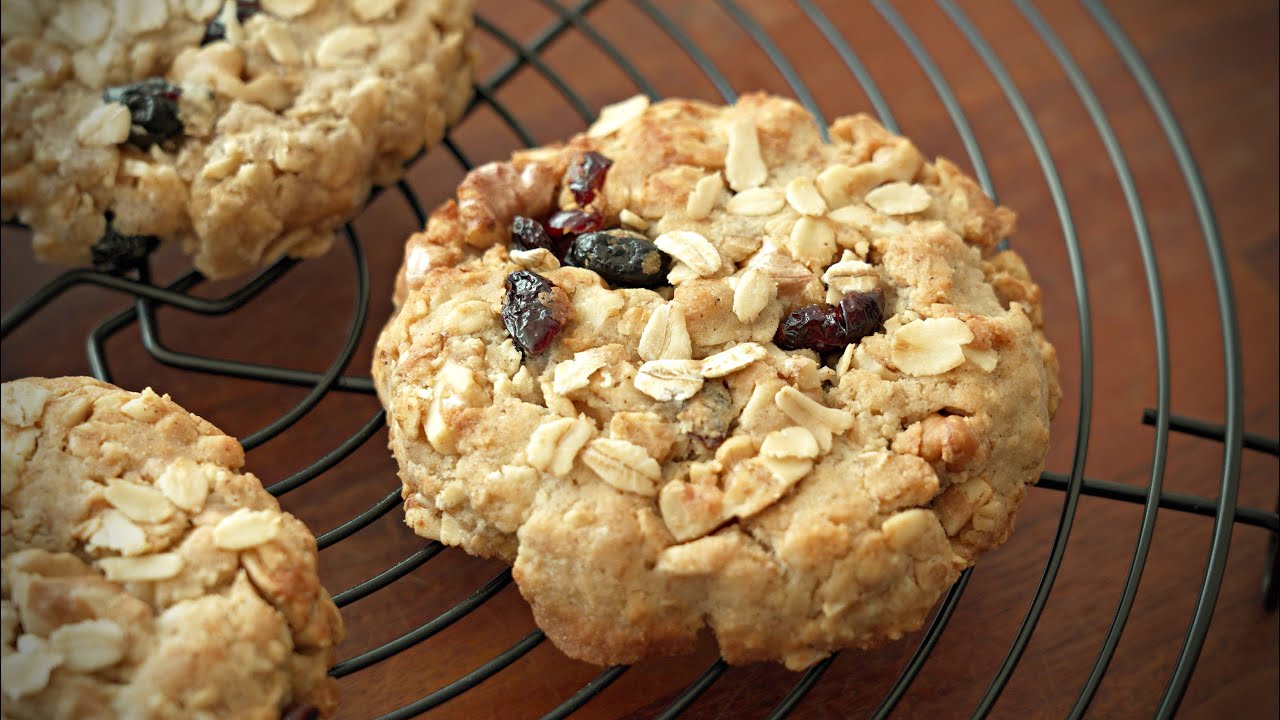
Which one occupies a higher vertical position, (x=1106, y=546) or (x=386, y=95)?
(x=386, y=95)

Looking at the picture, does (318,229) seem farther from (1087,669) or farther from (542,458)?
(1087,669)

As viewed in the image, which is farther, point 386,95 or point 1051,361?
point 386,95

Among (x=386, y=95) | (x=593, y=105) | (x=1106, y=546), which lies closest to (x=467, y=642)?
(x=386, y=95)

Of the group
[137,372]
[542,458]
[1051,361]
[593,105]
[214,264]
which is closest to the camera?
[542,458]

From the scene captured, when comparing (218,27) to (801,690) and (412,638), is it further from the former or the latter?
(801,690)

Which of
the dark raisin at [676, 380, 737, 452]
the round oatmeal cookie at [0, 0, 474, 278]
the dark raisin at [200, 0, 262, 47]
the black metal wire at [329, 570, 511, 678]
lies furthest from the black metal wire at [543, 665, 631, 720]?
the dark raisin at [200, 0, 262, 47]

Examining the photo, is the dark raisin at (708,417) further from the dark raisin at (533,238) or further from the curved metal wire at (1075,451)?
the curved metal wire at (1075,451)
